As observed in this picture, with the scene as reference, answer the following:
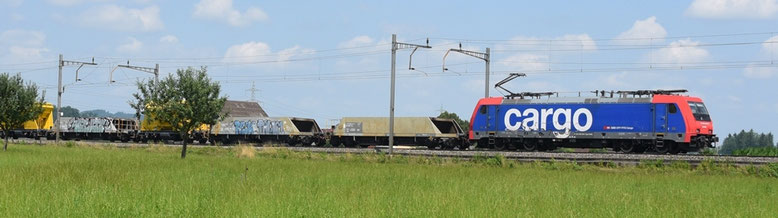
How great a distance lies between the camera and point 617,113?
40656 millimetres

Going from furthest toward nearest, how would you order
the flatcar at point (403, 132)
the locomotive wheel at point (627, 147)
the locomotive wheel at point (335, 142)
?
the locomotive wheel at point (335, 142)
the flatcar at point (403, 132)
the locomotive wheel at point (627, 147)

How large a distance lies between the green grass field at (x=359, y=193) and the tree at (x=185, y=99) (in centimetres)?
1052

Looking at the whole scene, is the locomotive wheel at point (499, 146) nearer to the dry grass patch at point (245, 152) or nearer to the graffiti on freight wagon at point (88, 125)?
the dry grass patch at point (245, 152)

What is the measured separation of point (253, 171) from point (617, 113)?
20.2 metres

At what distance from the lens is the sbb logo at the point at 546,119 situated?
41719 millimetres

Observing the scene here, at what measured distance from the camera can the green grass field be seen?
1578 cm

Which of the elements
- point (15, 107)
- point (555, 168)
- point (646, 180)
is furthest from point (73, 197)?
point (15, 107)

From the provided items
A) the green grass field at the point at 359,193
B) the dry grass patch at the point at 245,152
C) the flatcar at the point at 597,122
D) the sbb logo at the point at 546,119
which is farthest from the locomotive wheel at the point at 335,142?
the green grass field at the point at 359,193

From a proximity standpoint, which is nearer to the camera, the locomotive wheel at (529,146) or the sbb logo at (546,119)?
the sbb logo at (546,119)

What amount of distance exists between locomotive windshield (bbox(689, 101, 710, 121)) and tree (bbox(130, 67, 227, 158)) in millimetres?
23830

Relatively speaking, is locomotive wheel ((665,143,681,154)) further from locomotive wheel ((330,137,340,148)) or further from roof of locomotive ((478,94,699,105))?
locomotive wheel ((330,137,340,148))

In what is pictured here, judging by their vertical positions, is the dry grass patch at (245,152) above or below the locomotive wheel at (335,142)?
below

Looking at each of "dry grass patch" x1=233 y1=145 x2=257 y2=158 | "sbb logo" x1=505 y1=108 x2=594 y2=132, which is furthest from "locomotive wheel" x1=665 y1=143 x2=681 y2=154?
"dry grass patch" x1=233 y1=145 x2=257 y2=158

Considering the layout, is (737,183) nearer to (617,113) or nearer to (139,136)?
(617,113)
